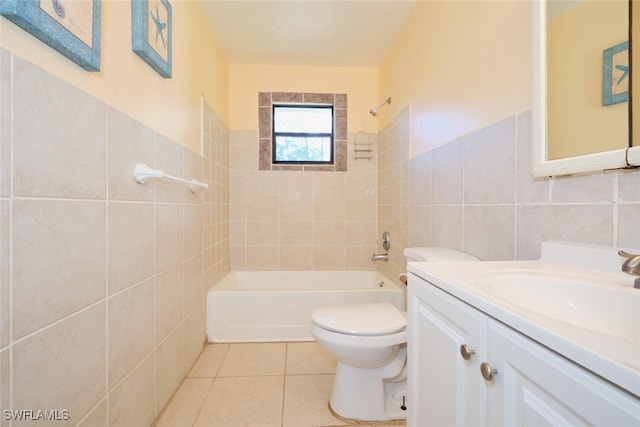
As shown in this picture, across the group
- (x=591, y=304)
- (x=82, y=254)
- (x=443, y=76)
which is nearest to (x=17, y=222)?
(x=82, y=254)

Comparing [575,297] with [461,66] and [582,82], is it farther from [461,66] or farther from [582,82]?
[461,66]

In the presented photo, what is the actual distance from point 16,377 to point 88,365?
0.82ft

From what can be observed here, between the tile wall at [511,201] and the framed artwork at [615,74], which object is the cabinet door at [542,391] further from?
the framed artwork at [615,74]

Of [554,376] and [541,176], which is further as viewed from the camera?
[541,176]

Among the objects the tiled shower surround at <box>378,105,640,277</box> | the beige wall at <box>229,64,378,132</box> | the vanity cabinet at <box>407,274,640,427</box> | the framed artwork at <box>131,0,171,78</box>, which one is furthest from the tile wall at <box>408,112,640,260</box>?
the framed artwork at <box>131,0,171,78</box>

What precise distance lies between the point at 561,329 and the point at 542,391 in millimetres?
102

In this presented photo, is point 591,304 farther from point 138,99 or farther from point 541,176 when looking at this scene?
point 138,99

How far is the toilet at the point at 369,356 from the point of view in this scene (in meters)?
1.29

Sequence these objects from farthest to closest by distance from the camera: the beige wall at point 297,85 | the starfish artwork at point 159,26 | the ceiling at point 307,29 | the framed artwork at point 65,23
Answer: the beige wall at point 297,85, the ceiling at point 307,29, the starfish artwork at point 159,26, the framed artwork at point 65,23

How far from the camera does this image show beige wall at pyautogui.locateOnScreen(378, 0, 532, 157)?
1.04 m

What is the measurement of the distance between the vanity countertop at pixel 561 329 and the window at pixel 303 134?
7.45 feet

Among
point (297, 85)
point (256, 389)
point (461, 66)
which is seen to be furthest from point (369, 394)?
point (297, 85)

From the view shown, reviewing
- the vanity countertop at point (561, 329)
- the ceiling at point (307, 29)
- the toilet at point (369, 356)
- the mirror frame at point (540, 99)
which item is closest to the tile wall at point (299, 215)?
the ceiling at point (307, 29)

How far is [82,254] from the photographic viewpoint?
0.85 meters
